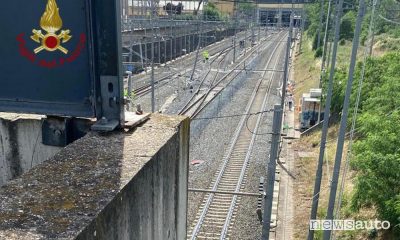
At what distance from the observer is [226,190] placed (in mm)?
11000

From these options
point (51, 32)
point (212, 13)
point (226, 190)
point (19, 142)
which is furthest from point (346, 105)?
point (212, 13)

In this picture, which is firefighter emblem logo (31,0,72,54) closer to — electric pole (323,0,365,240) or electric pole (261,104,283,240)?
electric pole (261,104,283,240)

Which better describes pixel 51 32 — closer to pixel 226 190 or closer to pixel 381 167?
pixel 381 167

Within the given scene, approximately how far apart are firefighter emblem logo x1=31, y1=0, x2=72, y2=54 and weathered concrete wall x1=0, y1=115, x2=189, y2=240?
0.84 meters

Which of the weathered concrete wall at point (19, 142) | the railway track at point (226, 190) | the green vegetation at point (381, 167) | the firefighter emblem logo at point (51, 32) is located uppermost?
the firefighter emblem logo at point (51, 32)

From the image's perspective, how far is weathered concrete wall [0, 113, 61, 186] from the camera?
3938 mm

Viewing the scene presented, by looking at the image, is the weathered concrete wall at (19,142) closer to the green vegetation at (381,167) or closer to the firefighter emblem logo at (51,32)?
the firefighter emblem logo at (51,32)

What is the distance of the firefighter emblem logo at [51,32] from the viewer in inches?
135

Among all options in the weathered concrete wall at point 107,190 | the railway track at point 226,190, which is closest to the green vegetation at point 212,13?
the railway track at point 226,190

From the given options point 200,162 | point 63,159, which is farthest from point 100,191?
point 200,162

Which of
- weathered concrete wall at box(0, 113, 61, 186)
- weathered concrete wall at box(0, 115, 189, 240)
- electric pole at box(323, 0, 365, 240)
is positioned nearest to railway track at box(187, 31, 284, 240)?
electric pole at box(323, 0, 365, 240)

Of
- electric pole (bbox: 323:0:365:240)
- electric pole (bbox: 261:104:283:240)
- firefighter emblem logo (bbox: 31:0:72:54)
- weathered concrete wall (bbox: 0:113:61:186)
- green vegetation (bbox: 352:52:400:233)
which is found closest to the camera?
firefighter emblem logo (bbox: 31:0:72:54)

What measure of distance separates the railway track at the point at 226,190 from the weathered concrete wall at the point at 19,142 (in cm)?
276

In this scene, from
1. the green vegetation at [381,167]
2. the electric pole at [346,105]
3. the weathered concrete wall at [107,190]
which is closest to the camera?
the weathered concrete wall at [107,190]
